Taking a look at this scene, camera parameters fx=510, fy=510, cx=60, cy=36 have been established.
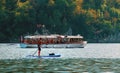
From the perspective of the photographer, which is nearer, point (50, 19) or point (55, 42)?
point (55, 42)

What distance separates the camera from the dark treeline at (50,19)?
175 metres

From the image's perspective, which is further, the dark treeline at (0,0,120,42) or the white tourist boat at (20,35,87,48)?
the dark treeline at (0,0,120,42)

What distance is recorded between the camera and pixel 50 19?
176750 millimetres

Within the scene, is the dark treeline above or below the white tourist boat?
above

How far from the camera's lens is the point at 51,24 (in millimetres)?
177125

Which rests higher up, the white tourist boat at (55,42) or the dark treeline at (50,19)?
the dark treeline at (50,19)

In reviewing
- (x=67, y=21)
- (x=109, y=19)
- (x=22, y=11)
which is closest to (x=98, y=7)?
(x=109, y=19)

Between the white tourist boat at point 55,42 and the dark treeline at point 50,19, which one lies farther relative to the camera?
the dark treeline at point 50,19

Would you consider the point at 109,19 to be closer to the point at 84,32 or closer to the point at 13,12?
the point at 84,32

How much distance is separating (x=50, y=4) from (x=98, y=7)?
2503 centimetres

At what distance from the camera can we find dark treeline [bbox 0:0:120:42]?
575 feet

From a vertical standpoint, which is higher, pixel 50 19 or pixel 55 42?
pixel 50 19

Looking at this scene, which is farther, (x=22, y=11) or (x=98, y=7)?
(x=98, y=7)

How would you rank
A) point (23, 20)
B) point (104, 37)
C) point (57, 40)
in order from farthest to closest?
1. point (104, 37)
2. point (23, 20)
3. point (57, 40)
